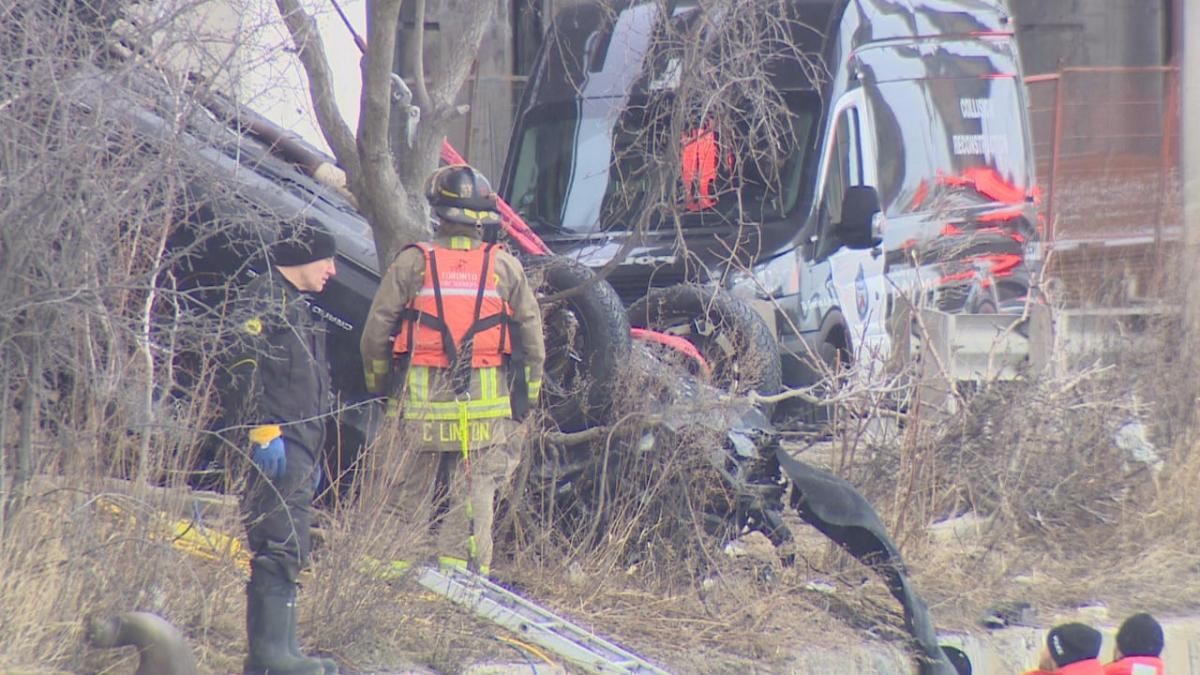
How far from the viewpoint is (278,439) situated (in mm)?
5480

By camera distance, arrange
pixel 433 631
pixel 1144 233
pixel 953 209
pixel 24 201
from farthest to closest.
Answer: pixel 1144 233 < pixel 953 209 < pixel 433 631 < pixel 24 201

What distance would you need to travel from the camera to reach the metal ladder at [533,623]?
600 centimetres

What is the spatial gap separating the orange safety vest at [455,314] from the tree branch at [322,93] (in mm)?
829

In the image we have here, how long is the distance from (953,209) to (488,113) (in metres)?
5.64

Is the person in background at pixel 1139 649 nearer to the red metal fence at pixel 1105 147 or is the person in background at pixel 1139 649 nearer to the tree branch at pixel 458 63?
the tree branch at pixel 458 63

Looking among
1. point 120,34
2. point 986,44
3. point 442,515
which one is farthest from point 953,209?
point 120,34

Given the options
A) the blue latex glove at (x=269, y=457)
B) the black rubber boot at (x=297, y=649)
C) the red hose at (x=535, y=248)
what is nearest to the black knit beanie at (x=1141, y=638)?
the red hose at (x=535, y=248)

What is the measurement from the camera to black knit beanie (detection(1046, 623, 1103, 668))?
5.92 m

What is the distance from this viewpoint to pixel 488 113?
15.4 metres

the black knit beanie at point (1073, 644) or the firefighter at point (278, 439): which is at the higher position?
the firefighter at point (278, 439)

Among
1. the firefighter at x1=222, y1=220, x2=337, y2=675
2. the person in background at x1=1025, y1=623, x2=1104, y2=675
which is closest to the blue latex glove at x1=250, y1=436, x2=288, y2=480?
the firefighter at x1=222, y1=220, x2=337, y2=675

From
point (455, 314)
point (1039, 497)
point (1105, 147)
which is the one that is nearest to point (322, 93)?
point (455, 314)

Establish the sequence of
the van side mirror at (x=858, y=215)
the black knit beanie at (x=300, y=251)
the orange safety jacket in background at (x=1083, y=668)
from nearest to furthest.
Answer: the black knit beanie at (x=300, y=251) < the orange safety jacket in background at (x=1083, y=668) < the van side mirror at (x=858, y=215)

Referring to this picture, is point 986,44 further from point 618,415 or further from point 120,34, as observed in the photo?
point 120,34
